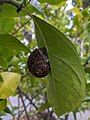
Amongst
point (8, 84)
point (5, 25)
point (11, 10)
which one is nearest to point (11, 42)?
point (11, 10)

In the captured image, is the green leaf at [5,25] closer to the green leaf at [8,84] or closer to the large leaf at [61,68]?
the green leaf at [8,84]

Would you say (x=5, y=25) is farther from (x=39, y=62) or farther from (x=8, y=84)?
(x=39, y=62)

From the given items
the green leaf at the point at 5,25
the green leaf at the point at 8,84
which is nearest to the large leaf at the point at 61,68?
the green leaf at the point at 8,84

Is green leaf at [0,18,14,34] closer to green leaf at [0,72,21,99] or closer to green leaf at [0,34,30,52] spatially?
green leaf at [0,72,21,99]

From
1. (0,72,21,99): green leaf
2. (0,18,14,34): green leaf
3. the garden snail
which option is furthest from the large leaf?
(0,18,14,34): green leaf

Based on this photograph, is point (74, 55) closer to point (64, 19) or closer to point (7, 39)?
point (7, 39)

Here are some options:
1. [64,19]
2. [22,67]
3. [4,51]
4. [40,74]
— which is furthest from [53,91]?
[64,19]

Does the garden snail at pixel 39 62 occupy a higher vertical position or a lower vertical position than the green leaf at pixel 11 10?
lower
